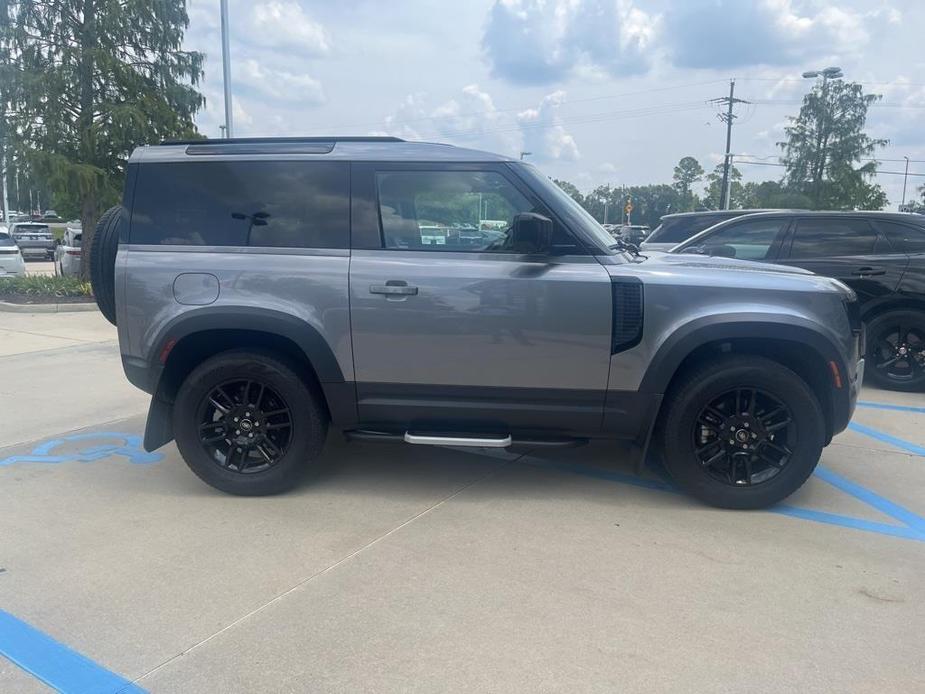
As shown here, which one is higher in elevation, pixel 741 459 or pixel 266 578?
pixel 741 459

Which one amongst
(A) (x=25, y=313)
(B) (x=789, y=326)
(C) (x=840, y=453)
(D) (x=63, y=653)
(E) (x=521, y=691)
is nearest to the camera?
(E) (x=521, y=691)

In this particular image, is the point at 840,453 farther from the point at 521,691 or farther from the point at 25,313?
the point at 25,313

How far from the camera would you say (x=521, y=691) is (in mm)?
2527

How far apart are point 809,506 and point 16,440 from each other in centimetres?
551

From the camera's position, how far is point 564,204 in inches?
166

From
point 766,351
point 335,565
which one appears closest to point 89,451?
point 335,565

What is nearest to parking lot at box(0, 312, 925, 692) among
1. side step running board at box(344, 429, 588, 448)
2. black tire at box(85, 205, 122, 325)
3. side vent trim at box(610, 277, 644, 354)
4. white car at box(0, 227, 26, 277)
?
side step running board at box(344, 429, 588, 448)

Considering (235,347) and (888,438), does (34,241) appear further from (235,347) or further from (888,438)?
(888,438)

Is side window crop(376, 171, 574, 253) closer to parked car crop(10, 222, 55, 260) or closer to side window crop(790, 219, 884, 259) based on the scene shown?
side window crop(790, 219, 884, 259)

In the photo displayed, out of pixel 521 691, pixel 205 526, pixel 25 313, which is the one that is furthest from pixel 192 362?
pixel 25 313

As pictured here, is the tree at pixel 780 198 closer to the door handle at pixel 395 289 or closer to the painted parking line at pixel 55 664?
the door handle at pixel 395 289

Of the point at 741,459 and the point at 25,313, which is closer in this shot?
the point at 741,459

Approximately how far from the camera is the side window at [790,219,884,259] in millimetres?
7289

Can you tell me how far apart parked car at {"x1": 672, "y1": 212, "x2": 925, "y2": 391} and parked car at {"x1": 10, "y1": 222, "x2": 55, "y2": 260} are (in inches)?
1211
